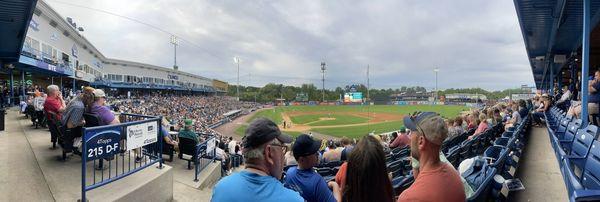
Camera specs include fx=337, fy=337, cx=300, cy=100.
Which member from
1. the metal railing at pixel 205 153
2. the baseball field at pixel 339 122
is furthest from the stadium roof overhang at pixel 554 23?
the metal railing at pixel 205 153

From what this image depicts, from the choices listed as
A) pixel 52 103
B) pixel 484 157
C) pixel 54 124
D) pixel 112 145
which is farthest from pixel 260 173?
pixel 52 103

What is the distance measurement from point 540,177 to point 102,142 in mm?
6083

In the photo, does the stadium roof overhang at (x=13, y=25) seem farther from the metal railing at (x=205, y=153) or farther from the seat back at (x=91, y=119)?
the seat back at (x=91, y=119)

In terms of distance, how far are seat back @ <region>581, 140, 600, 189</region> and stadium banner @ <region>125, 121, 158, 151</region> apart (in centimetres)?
573

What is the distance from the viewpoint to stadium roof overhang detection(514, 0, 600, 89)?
31.3 feet

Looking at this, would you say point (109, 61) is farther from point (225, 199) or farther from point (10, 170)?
point (225, 199)

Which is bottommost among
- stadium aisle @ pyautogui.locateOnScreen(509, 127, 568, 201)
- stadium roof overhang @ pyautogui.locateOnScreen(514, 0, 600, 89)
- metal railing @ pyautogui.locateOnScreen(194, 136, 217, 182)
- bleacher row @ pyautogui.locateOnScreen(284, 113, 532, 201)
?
metal railing @ pyautogui.locateOnScreen(194, 136, 217, 182)

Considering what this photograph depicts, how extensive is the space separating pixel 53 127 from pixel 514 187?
7.96m

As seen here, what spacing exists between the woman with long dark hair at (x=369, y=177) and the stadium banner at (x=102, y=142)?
368 centimetres

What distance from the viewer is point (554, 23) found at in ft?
38.2

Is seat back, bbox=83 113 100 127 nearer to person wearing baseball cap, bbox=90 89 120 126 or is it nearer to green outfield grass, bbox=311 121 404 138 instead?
person wearing baseball cap, bbox=90 89 120 126

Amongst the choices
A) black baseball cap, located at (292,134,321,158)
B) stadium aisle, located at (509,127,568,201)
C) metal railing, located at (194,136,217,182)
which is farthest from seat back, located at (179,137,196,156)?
stadium aisle, located at (509,127,568,201)

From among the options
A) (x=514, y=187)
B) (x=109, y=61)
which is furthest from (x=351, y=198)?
(x=109, y=61)

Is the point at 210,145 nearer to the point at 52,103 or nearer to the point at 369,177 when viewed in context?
the point at 52,103
